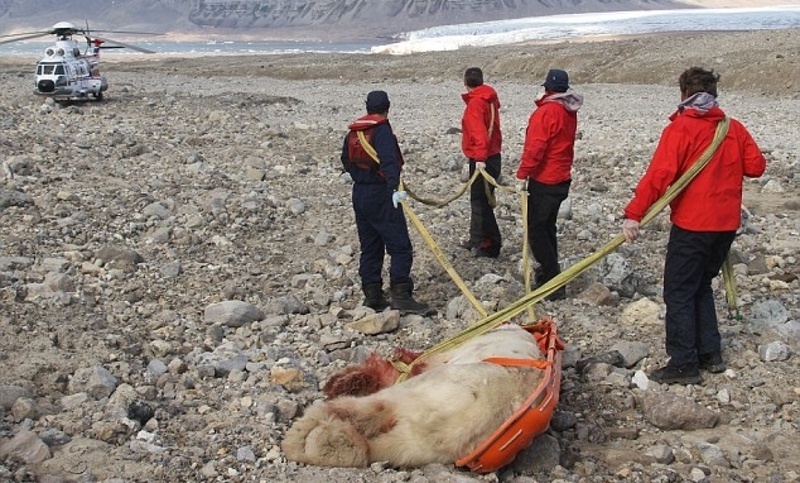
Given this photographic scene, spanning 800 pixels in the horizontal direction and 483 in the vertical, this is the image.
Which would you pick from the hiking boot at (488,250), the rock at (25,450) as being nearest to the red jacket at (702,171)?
the hiking boot at (488,250)

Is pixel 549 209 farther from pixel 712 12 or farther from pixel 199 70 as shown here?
pixel 712 12

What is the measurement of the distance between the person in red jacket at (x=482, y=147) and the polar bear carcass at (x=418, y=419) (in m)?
3.43

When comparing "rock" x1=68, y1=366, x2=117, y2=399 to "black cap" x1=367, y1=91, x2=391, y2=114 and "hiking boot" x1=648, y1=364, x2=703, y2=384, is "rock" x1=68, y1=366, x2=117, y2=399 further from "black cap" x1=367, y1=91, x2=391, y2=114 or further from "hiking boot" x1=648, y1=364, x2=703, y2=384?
"hiking boot" x1=648, y1=364, x2=703, y2=384

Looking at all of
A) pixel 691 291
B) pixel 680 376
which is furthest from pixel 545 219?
pixel 680 376

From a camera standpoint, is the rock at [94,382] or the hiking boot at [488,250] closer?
the rock at [94,382]

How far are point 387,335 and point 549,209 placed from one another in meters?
1.59

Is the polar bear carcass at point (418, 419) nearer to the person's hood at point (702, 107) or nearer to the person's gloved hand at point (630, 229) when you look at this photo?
the person's gloved hand at point (630, 229)

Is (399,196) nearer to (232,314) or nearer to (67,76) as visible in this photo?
(232,314)

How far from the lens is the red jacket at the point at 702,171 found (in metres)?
5.01

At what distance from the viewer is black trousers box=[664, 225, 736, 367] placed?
5148 millimetres

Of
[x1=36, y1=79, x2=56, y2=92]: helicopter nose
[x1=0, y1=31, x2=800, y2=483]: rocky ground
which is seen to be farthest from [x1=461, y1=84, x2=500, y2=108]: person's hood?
[x1=36, y1=79, x2=56, y2=92]: helicopter nose

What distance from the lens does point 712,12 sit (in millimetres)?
113000

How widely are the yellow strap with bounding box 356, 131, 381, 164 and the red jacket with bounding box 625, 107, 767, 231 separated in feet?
6.62

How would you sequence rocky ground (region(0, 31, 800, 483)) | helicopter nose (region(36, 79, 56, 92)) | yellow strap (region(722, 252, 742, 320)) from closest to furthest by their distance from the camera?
rocky ground (region(0, 31, 800, 483)) → yellow strap (region(722, 252, 742, 320)) → helicopter nose (region(36, 79, 56, 92))
